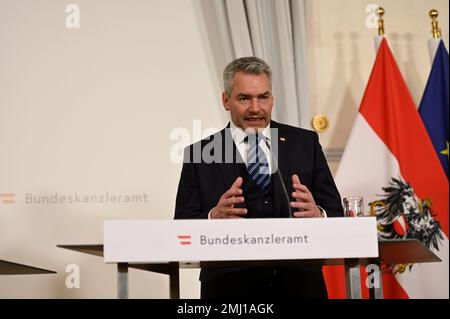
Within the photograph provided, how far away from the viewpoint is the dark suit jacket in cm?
287

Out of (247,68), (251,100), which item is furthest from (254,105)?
(247,68)

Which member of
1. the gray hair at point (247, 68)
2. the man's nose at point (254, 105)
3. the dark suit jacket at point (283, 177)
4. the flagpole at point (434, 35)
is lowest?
the dark suit jacket at point (283, 177)

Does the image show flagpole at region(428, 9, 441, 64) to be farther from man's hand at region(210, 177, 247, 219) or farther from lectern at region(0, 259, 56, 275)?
lectern at region(0, 259, 56, 275)

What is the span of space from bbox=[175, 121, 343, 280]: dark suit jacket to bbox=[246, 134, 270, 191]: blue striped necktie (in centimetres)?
9

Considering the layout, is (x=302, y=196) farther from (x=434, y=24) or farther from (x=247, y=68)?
(x=434, y=24)

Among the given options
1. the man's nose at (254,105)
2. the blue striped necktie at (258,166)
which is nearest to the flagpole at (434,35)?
the man's nose at (254,105)

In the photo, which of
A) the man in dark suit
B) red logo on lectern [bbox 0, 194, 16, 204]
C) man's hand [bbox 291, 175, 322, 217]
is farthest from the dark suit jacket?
Answer: red logo on lectern [bbox 0, 194, 16, 204]

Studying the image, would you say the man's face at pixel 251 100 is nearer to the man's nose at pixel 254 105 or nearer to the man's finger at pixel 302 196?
the man's nose at pixel 254 105

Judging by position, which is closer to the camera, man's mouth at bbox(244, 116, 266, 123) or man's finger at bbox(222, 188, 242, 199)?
man's finger at bbox(222, 188, 242, 199)

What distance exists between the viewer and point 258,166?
280cm

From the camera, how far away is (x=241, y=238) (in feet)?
6.49

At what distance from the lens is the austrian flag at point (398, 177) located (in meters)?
3.97

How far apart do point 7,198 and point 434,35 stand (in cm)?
280
